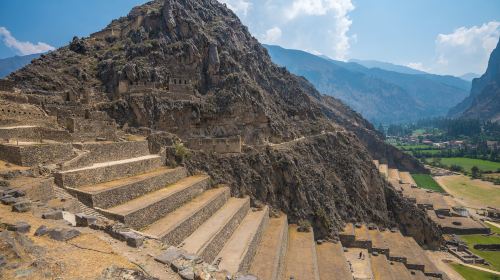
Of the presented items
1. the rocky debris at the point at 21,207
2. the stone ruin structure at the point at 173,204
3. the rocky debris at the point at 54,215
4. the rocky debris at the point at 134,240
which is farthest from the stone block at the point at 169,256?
the rocky debris at the point at 21,207

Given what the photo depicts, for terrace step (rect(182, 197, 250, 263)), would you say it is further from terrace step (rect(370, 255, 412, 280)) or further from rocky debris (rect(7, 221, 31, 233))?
terrace step (rect(370, 255, 412, 280))

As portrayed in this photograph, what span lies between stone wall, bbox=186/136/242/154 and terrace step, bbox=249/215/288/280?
8462mm

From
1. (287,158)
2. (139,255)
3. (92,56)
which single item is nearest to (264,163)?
(287,158)

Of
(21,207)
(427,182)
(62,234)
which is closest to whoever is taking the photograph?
(62,234)

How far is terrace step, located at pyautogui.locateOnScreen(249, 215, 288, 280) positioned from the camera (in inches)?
817

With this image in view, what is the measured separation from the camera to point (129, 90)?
123 feet

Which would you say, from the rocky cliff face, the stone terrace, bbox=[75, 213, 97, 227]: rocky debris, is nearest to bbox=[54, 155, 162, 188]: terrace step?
bbox=[75, 213, 97, 227]: rocky debris

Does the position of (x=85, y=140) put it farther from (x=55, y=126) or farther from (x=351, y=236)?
(x=351, y=236)

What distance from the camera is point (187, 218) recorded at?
2034 centimetres

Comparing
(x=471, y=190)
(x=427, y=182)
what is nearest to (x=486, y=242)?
(x=471, y=190)

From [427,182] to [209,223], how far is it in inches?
3125

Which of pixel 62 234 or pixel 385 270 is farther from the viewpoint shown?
pixel 385 270

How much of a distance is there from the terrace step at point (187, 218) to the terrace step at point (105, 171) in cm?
439

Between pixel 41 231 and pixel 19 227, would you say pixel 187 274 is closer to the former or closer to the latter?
pixel 41 231
